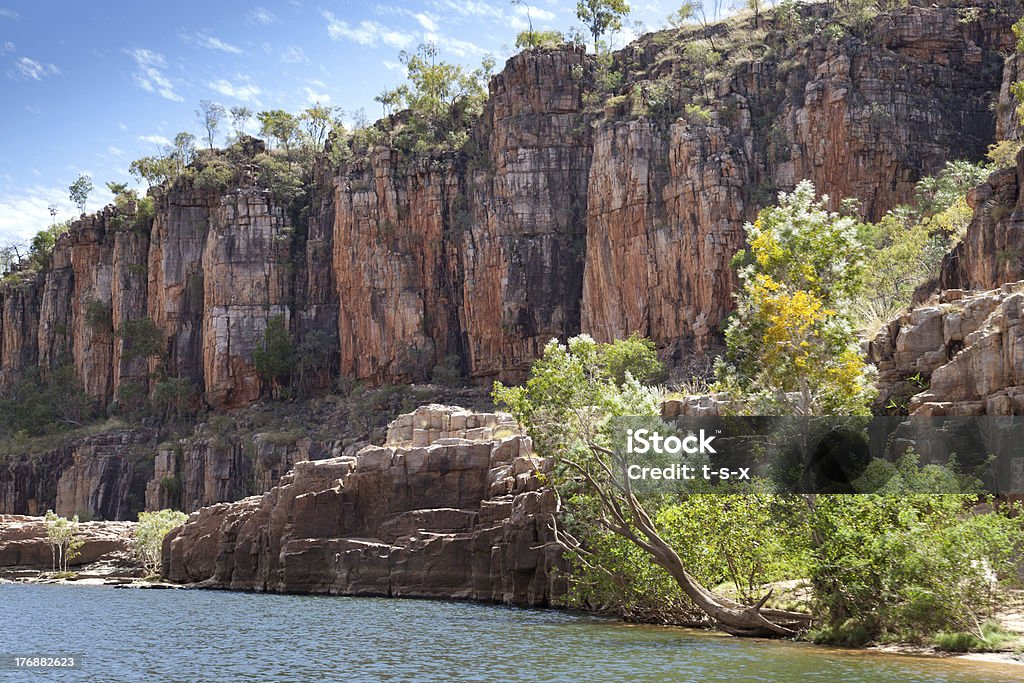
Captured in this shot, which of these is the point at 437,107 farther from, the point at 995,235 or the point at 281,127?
the point at 995,235

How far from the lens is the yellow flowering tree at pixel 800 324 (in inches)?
1054

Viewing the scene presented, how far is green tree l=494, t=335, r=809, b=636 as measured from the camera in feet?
98.3

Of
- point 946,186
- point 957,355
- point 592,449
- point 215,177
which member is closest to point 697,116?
point 946,186

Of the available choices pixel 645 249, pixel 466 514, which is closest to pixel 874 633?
pixel 466 514

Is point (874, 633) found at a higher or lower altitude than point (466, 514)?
lower

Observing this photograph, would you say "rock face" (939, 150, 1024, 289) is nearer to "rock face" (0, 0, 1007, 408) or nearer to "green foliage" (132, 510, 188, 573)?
"rock face" (0, 0, 1007, 408)

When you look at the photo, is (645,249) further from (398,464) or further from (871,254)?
(398,464)

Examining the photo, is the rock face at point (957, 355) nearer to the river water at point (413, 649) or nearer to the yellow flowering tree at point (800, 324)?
the yellow flowering tree at point (800, 324)

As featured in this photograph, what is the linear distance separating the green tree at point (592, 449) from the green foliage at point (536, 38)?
61689mm

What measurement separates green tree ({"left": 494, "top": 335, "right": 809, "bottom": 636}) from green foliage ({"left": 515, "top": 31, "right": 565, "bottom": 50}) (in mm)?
61689

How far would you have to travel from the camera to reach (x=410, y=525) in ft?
161

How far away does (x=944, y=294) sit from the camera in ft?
107

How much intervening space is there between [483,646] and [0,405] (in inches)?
3664

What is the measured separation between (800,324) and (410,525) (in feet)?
87.9
